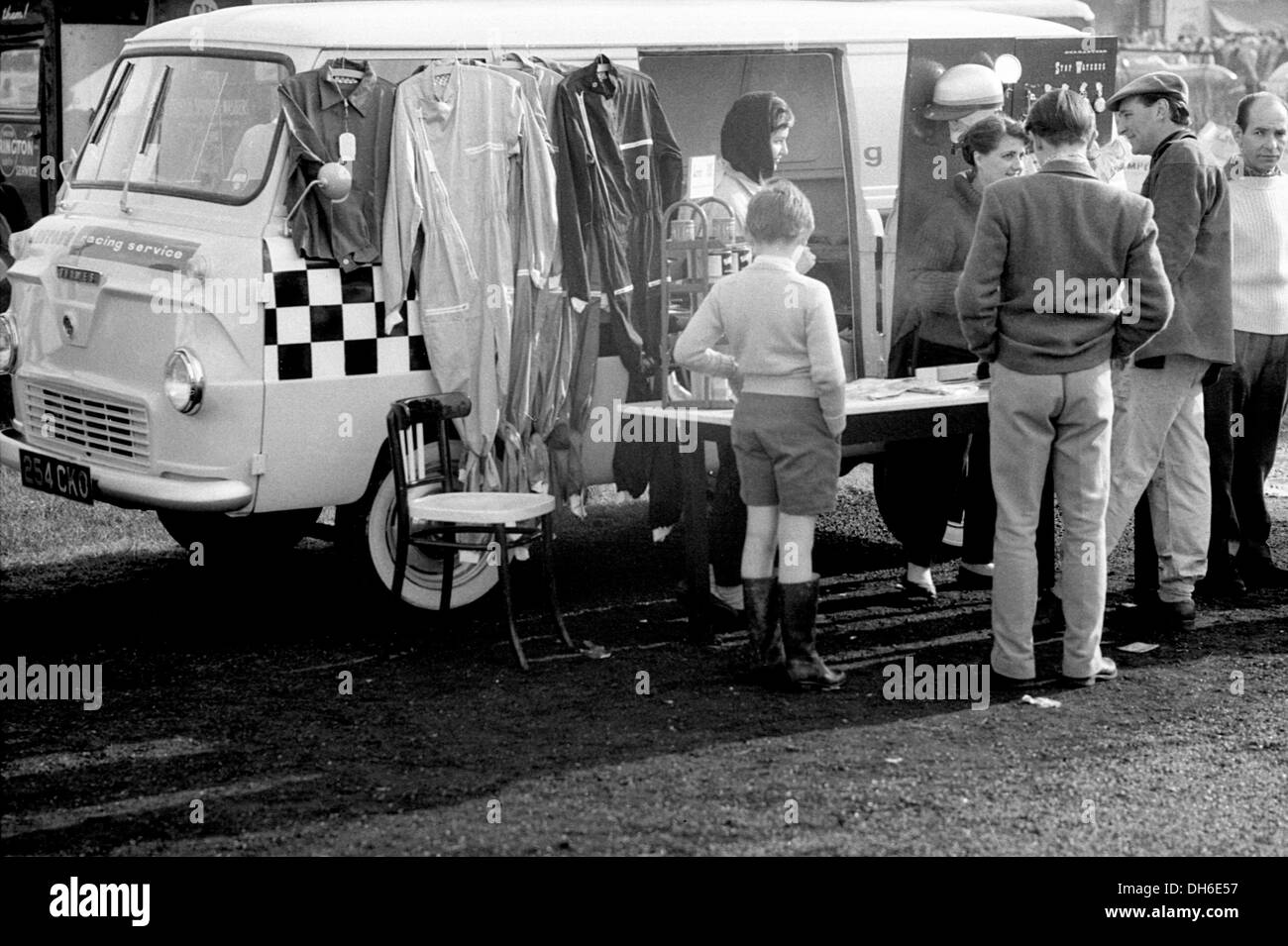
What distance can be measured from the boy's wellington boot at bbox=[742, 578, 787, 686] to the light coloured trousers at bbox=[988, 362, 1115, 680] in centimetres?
75

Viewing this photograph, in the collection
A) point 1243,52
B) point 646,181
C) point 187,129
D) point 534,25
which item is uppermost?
point 1243,52

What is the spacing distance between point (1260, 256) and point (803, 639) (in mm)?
2895

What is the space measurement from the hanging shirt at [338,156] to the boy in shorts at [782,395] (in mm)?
1359

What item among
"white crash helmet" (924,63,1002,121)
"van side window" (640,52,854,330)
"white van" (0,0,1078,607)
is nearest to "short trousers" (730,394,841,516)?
"white van" (0,0,1078,607)

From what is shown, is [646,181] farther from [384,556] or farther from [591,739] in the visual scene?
[591,739]

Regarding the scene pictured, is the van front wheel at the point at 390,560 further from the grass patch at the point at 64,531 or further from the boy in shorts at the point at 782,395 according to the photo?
the grass patch at the point at 64,531

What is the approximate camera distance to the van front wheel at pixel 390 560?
21.9ft

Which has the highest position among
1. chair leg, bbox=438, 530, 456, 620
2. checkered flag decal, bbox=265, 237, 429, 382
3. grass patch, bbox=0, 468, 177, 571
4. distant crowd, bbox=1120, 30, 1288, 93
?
distant crowd, bbox=1120, 30, 1288, 93

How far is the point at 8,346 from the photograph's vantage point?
7.07 metres

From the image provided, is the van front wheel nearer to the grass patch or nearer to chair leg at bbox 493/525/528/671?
chair leg at bbox 493/525/528/671

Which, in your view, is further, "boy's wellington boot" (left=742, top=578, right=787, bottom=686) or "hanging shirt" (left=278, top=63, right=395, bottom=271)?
"hanging shirt" (left=278, top=63, right=395, bottom=271)

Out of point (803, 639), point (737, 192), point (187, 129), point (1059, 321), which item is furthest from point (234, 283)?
point (1059, 321)

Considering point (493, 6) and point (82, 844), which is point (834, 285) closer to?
point (493, 6)

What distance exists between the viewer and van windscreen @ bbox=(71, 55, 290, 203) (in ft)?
21.3
